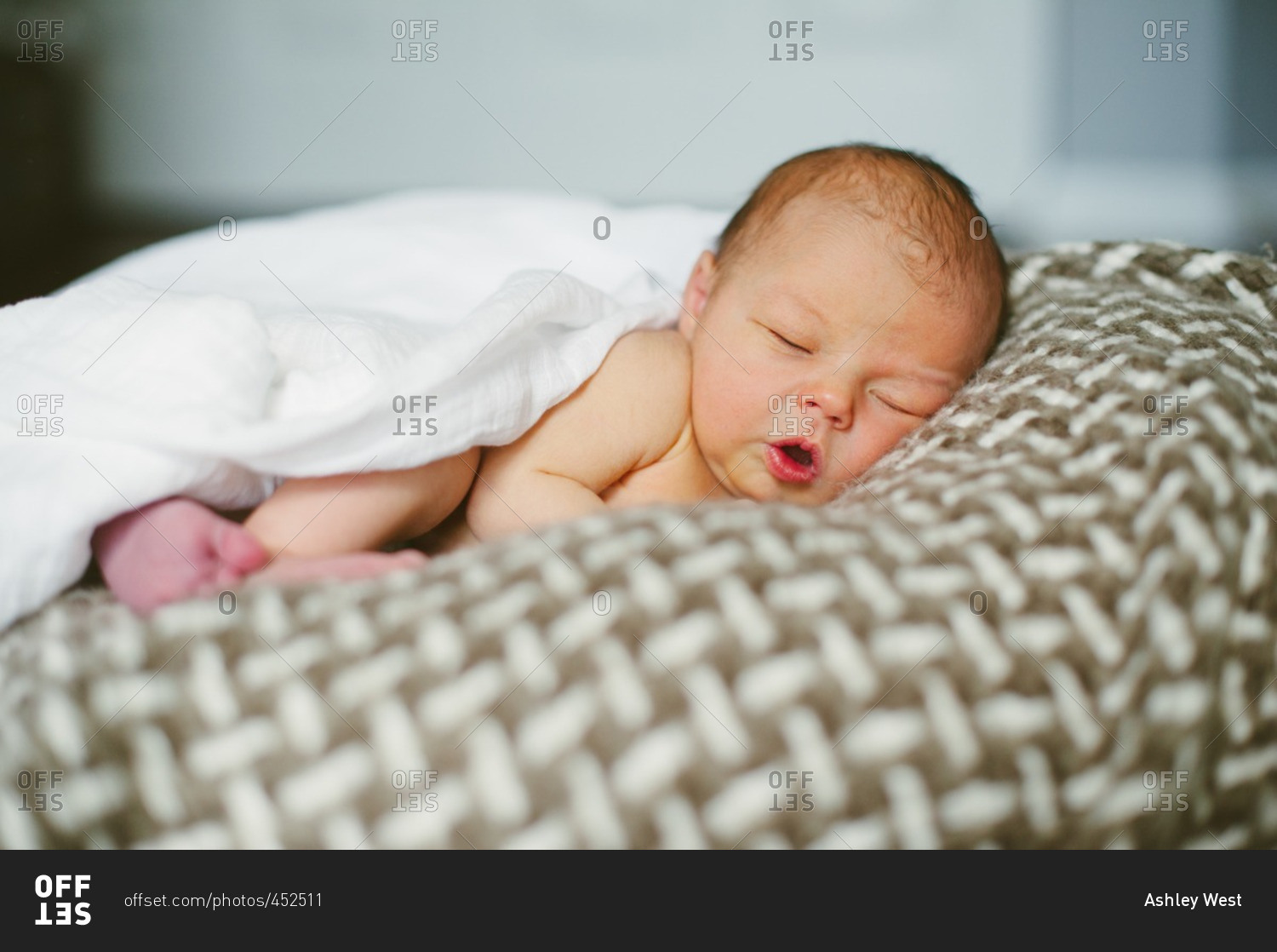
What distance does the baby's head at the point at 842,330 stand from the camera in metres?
Answer: 0.91

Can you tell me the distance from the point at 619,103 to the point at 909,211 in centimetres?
179

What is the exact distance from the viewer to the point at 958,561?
0.57 m

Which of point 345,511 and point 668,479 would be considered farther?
point 668,479

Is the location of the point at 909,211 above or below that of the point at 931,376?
above

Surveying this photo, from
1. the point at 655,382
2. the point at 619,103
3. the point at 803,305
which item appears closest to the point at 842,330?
the point at 803,305

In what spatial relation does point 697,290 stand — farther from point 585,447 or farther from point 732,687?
point 732,687

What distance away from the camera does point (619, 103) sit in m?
2.55

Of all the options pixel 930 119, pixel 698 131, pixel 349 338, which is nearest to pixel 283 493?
pixel 349 338

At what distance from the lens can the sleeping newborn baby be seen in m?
0.89

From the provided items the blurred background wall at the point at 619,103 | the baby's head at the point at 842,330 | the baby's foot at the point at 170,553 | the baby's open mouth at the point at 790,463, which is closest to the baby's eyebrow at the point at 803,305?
the baby's head at the point at 842,330

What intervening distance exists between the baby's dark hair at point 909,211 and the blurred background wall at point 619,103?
1.55 meters

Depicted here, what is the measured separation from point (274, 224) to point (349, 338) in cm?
52

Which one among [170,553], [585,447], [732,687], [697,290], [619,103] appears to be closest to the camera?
[732,687]

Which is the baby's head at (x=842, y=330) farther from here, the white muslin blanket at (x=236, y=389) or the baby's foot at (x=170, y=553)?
the baby's foot at (x=170, y=553)
